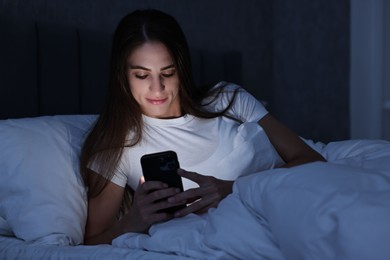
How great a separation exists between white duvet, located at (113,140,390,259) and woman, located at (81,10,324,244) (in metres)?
0.35

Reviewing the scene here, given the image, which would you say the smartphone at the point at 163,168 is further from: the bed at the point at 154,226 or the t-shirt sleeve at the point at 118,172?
the t-shirt sleeve at the point at 118,172

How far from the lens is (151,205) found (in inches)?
48.1

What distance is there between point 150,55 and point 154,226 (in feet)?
1.81

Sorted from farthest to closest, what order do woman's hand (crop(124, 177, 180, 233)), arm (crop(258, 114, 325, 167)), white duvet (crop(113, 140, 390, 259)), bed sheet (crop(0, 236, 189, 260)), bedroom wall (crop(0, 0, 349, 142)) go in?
bedroom wall (crop(0, 0, 349, 142)) < arm (crop(258, 114, 325, 167)) < woman's hand (crop(124, 177, 180, 233)) < bed sheet (crop(0, 236, 189, 260)) < white duvet (crop(113, 140, 390, 259))

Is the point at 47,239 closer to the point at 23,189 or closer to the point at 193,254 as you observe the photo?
the point at 23,189

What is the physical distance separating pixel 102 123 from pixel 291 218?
2.74 feet

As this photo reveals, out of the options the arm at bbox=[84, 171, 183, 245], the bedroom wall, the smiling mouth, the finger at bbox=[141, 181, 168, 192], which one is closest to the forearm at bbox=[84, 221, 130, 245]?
the arm at bbox=[84, 171, 183, 245]

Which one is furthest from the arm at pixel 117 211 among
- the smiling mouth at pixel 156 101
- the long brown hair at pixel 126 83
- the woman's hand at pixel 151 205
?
the smiling mouth at pixel 156 101

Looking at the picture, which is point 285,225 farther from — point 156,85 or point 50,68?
point 50,68

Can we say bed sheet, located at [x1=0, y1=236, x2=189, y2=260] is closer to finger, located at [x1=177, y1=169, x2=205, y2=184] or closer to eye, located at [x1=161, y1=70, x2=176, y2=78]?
finger, located at [x1=177, y1=169, x2=205, y2=184]

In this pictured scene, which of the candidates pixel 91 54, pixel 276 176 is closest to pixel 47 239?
pixel 276 176

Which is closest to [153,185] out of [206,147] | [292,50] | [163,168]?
[163,168]

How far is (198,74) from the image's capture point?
7.93ft

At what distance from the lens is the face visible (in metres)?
1.52
